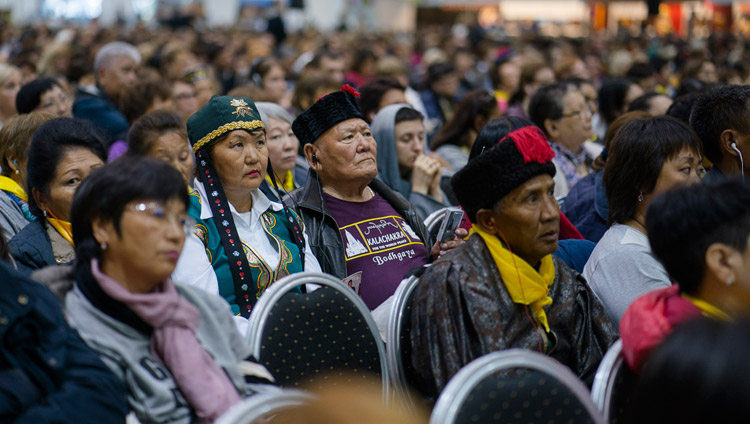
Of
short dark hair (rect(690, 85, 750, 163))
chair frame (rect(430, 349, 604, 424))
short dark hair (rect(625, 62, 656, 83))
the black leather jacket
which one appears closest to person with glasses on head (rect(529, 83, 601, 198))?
short dark hair (rect(690, 85, 750, 163))

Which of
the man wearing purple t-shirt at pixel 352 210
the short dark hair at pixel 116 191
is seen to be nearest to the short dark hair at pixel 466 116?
the man wearing purple t-shirt at pixel 352 210

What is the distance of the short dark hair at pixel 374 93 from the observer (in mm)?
5559

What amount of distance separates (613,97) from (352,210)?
11.9 ft

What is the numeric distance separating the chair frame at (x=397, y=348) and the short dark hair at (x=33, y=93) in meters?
3.64

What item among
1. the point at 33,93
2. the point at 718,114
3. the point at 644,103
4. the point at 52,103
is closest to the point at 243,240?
the point at 718,114

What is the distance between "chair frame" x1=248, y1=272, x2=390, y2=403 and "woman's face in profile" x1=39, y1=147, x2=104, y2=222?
1018 mm

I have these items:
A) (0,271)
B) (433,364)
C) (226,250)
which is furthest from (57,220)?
(433,364)

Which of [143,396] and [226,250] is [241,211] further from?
[143,396]

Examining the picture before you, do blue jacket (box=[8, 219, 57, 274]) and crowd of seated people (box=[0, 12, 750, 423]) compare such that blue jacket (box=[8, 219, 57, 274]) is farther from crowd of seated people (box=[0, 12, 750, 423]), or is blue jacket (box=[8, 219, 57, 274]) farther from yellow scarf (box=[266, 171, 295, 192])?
yellow scarf (box=[266, 171, 295, 192])

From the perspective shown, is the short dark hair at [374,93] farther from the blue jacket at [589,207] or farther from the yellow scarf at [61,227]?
the yellow scarf at [61,227]

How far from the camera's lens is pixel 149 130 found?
370cm

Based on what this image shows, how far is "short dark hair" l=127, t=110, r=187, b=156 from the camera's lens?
3689mm

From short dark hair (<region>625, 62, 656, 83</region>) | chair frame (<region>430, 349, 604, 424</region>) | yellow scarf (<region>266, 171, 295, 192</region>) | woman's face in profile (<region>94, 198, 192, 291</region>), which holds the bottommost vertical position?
short dark hair (<region>625, 62, 656, 83</region>)

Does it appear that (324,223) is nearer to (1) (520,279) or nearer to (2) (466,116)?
(1) (520,279)
